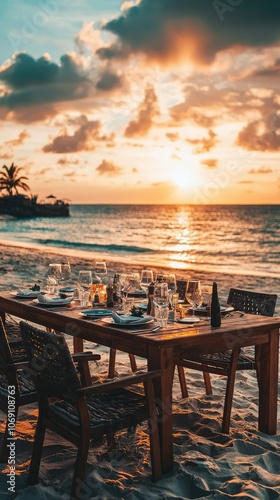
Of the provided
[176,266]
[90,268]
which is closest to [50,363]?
[90,268]

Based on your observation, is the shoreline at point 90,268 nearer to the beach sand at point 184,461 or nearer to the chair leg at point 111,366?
the chair leg at point 111,366

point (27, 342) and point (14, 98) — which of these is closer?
point (27, 342)

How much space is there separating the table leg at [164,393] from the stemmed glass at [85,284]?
3.68 ft

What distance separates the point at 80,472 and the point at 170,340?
0.84 meters

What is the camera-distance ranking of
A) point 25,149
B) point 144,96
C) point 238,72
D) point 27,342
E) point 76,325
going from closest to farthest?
point 27,342
point 76,325
point 144,96
point 238,72
point 25,149

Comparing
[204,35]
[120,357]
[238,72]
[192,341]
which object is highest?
[238,72]

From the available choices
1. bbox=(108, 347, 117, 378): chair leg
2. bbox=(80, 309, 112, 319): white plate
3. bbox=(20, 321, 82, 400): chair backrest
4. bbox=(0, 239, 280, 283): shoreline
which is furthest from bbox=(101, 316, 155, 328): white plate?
bbox=(0, 239, 280, 283): shoreline

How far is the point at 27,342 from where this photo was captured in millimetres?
3109

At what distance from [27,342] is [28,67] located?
28.1ft

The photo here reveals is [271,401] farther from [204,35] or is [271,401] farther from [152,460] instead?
[204,35]

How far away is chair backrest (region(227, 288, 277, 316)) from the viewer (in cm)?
448

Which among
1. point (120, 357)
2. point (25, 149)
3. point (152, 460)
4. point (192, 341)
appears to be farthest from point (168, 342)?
point (25, 149)

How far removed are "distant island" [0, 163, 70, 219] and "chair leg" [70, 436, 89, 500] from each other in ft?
218

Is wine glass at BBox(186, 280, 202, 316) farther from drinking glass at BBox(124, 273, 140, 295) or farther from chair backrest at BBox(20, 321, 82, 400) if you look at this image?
chair backrest at BBox(20, 321, 82, 400)
